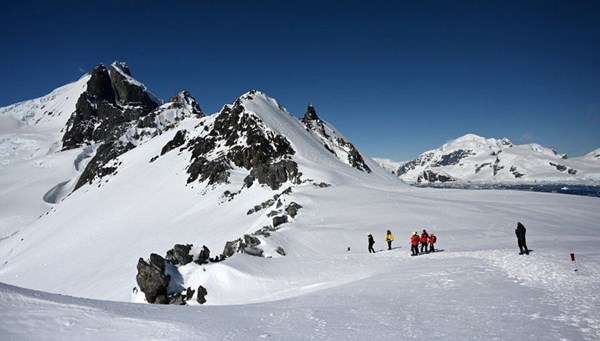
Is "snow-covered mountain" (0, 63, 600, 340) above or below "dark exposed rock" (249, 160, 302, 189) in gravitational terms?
below

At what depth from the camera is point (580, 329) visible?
9320 mm

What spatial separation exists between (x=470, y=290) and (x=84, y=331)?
42.6 ft

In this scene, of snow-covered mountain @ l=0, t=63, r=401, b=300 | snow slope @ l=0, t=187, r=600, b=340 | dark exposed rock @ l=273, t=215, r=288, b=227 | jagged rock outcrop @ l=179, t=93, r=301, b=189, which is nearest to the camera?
snow slope @ l=0, t=187, r=600, b=340

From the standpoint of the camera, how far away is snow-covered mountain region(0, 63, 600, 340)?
972 cm

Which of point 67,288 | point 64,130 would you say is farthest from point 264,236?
point 64,130

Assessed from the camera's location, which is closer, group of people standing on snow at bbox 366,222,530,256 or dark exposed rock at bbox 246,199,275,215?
group of people standing on snow at bbox 366,222,530,256

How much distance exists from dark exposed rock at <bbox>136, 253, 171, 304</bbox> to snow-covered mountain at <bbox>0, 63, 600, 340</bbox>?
0.29ft

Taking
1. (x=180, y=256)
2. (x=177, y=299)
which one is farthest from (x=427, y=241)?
(x=180, y=256)

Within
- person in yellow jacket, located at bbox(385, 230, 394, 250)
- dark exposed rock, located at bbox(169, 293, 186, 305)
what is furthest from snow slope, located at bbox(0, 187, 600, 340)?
dark exposed rock, located at bbox(169, 293, 186, 305)

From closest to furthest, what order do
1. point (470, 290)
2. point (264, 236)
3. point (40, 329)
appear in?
point (40, 329)
point (470, 290)
point (264, 236)

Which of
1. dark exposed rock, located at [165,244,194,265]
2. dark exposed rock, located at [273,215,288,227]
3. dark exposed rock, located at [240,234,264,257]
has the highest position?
dark exposed rock, located at [273,215,288,227]

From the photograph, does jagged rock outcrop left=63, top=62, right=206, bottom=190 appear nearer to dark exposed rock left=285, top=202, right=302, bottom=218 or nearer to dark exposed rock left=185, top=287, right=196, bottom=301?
dark exposed rock left=285, top=202, right=302, bottom=218

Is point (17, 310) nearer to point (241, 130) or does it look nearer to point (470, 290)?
point (470, 290)

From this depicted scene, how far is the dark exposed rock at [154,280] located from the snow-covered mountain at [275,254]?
0.29 feet
